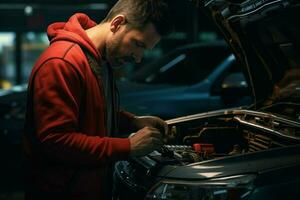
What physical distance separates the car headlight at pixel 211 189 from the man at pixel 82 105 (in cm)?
21

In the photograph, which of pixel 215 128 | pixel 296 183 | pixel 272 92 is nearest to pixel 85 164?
pixel 296 183

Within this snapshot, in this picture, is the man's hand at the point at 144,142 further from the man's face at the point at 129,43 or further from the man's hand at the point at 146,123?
the man's hand at the point at 146,123

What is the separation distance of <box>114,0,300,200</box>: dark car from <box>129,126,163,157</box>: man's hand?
18cm

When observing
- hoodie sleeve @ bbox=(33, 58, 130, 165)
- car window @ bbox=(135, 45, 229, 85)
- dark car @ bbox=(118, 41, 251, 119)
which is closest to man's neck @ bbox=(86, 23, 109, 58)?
hoodie sleeve @ bbox=(33, 58, 130, 165)

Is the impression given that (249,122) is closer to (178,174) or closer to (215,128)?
(215,128)

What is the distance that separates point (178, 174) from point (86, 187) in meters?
0.43

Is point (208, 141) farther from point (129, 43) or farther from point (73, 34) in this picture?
point (73, 34)

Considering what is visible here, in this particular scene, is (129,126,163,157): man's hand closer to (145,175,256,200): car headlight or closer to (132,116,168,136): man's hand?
(145,175,256,200): car headlight

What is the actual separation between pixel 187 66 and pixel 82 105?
455 cm

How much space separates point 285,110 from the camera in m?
4.02

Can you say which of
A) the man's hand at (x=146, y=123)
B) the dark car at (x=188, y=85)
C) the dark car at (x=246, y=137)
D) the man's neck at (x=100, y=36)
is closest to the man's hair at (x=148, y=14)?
the man's neck at (x=100, y=36)

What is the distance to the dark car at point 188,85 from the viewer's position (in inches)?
251

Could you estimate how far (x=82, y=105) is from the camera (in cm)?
268

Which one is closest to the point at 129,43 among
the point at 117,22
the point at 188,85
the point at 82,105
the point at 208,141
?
the point at 117,22
